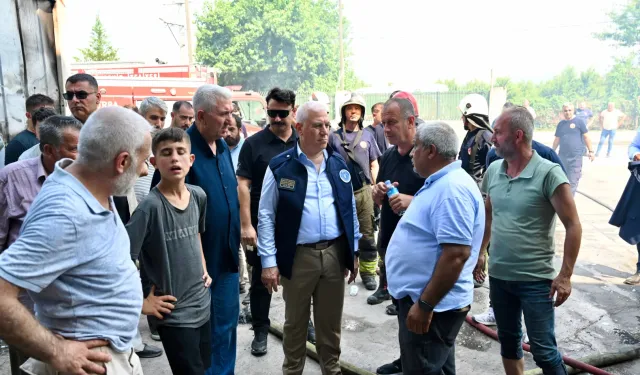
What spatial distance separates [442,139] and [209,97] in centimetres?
161

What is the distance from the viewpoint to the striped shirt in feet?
9.37

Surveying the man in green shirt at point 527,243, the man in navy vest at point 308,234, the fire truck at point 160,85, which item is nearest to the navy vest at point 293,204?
the man in navy vest at point 308,234

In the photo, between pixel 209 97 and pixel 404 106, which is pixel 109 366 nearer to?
pixel 209 97

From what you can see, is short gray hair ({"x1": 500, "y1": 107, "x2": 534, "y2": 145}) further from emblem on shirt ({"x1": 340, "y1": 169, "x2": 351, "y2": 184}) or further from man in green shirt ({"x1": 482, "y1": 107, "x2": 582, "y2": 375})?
emblem on shirt ({"x1": 340, "y1": 169, "x2": 351, "y2": 184})

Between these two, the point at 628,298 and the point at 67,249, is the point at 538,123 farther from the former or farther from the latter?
the point at 67,249


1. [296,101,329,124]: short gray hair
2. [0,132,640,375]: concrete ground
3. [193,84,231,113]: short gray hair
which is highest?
[193,84,231,113]: short gray hair

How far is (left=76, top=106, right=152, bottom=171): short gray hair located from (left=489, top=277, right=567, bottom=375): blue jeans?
7.99 ft

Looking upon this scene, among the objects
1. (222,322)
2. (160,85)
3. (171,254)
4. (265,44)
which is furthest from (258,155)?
(265,44)

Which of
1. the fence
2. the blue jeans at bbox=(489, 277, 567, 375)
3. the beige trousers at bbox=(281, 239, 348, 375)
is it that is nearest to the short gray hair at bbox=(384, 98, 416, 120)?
the beige trousers at bbox=(281, 239, 348, 375)

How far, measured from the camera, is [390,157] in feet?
12.5

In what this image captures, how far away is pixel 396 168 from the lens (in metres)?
3.73

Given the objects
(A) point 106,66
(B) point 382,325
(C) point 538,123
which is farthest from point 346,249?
(C) point 538,123

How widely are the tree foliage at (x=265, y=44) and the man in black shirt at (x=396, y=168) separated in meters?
29.8

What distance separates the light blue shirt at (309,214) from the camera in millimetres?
3262
